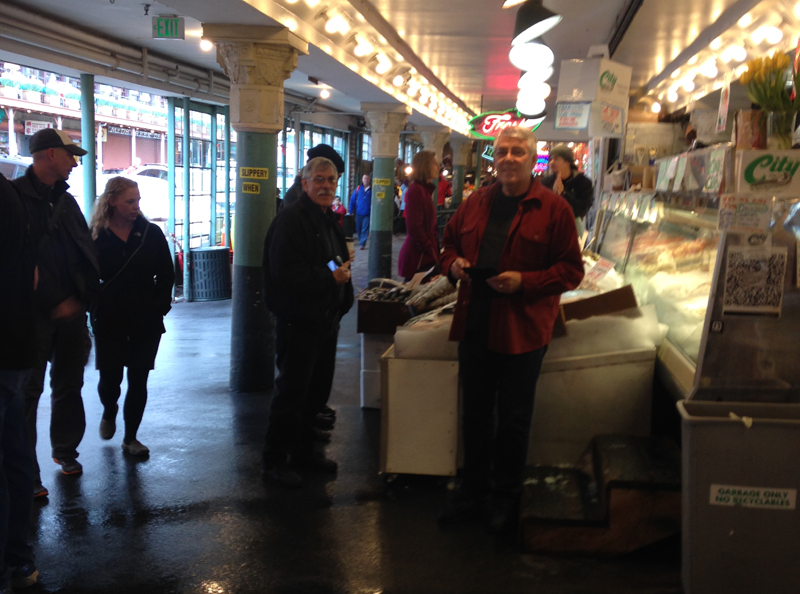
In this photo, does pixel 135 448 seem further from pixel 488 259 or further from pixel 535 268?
pixel 535 268

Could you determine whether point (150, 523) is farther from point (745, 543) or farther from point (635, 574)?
point (745, 543)

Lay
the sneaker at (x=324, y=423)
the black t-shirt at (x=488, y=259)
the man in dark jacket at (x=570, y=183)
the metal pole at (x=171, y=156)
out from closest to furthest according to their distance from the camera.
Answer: the black t-shirt at (x=488, y=259) → the sneaker at (x=324, y=423) → the man in dark jacket at (x=570, y=183) → the metal pole at (x=171, y=156)

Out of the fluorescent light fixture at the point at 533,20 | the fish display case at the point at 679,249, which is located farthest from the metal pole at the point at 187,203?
the fish display case at the point at 679,249

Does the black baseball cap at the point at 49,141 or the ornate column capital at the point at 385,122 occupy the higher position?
the ornate column capital at the point at 385,122

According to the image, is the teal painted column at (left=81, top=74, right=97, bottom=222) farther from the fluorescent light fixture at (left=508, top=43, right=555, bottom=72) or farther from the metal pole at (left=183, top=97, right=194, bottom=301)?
the fluorescent light fixture at (left=508, top=43, right=555, bottom=72)

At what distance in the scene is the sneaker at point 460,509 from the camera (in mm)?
3770

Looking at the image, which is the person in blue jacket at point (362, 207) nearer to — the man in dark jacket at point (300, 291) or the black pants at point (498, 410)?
the man in dark jacket at point (300, 291)

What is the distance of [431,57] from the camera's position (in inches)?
403

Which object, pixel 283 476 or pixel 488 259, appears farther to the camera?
pixel 283 476

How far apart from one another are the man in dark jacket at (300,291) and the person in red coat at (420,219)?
10.5 ft

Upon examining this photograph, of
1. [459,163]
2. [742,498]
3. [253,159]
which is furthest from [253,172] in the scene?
[459,163]

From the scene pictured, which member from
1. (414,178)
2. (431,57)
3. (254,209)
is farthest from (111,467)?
(431,57)

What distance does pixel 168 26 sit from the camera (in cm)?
731

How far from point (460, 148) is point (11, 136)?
1796 cm
